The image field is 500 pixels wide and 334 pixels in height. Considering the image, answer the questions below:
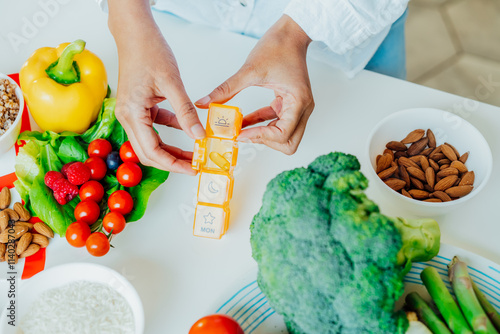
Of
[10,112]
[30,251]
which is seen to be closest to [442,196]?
[30,251]

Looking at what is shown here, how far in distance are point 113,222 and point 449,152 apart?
67 cm

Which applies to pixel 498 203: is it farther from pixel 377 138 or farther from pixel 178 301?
pixel 178 301

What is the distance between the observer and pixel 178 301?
83 centimetres

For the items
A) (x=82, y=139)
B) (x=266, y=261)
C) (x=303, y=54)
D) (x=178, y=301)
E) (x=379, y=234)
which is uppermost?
(x=303, y=54)

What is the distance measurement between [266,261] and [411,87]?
23.8 inches

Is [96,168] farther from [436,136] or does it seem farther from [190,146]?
[436,136]

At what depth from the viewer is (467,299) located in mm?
700

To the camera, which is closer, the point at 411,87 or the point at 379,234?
the point at 379,234

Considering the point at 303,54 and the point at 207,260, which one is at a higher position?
the point at 303,54

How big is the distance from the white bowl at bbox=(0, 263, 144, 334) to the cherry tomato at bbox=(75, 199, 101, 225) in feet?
0.34

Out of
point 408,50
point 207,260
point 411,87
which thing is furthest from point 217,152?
point 408,50

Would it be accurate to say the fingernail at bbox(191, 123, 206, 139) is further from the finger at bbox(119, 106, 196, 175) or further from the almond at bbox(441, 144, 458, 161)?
the almond at bbox(441, 144, 458, 161)

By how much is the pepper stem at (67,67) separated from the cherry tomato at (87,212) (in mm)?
282

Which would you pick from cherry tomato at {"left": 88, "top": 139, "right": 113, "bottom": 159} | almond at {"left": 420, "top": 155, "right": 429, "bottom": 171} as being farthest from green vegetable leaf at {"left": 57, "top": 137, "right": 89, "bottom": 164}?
almond at {"left": 420, "top": 155, "right": 429, "bottom": 171}
